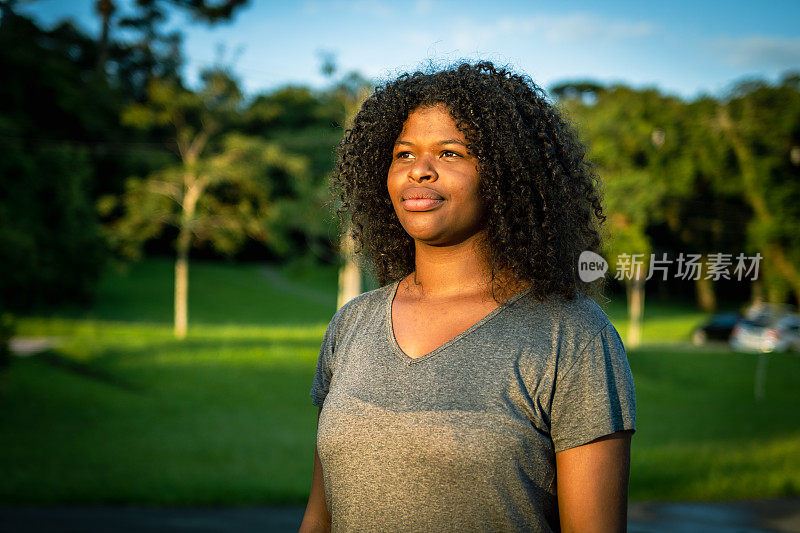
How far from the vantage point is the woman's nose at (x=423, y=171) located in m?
1.58

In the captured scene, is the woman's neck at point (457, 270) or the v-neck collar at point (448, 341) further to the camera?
the woman's neck at point (457, 270)

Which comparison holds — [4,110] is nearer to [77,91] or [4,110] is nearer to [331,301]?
[77,91]

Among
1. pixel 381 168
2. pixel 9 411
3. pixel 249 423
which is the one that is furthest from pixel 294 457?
pixel 381 168

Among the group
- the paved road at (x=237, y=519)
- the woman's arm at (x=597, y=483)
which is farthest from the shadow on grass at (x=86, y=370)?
the woman's arm at (x=597, y=483)

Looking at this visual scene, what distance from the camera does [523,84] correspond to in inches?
66.6

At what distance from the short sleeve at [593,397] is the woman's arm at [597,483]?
26mm

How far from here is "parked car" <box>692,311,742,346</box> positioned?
23109mm

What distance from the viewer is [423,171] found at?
1574 mm

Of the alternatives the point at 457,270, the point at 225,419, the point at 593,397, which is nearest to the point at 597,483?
the point at 593,397

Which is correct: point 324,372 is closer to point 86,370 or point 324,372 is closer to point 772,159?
point 772,159

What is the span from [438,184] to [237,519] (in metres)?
5.47

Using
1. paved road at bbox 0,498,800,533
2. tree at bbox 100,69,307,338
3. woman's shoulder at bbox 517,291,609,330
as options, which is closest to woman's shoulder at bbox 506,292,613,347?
woman's shoulder at bbox 517,291,609,330

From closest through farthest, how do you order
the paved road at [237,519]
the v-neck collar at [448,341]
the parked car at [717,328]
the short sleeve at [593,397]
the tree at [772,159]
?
the short sleeve at [593,397] < the v-neck collar at [448,341] < the paved road at [237,519] < the tree at [772,159] < the parked car at [717,328]

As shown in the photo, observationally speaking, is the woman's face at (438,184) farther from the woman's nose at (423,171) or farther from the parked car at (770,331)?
the parked car at (770,331)
